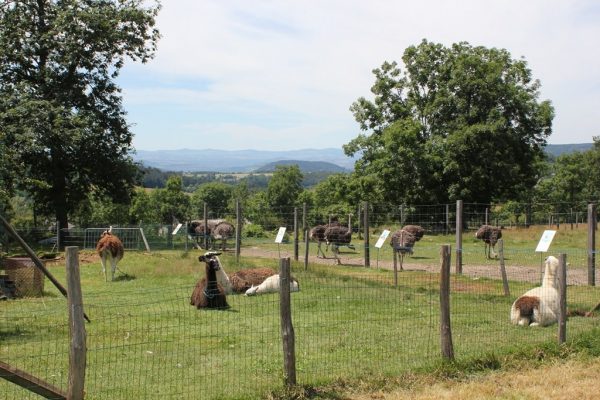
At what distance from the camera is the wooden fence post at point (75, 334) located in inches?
240

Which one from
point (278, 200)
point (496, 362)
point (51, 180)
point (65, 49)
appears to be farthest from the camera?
point (278, 200)

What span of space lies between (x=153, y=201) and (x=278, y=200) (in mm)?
26442

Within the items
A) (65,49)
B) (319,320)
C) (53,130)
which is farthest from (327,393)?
(65,49)

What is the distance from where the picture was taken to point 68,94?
107 feet

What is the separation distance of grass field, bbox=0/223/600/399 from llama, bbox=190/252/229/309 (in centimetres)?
27

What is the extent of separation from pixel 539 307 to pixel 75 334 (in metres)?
8.05

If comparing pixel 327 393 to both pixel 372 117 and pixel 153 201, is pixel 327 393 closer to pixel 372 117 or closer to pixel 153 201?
pixel 372 117

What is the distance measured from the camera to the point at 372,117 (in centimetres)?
Result: 5044

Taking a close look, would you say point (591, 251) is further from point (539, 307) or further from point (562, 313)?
point (562, 313)

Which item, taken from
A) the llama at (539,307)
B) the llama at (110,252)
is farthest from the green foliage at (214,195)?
the llama at (539,307)

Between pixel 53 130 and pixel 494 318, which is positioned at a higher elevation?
pixel 53 130

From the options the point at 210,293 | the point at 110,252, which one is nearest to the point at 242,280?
the point at 210,293

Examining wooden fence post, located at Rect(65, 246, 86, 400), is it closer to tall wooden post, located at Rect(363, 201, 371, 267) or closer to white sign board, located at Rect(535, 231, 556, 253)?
white sign board, located at Rect(535, 231, 556, 253)

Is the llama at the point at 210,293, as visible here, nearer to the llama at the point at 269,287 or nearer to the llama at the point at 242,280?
the llama at the point at 242,280
